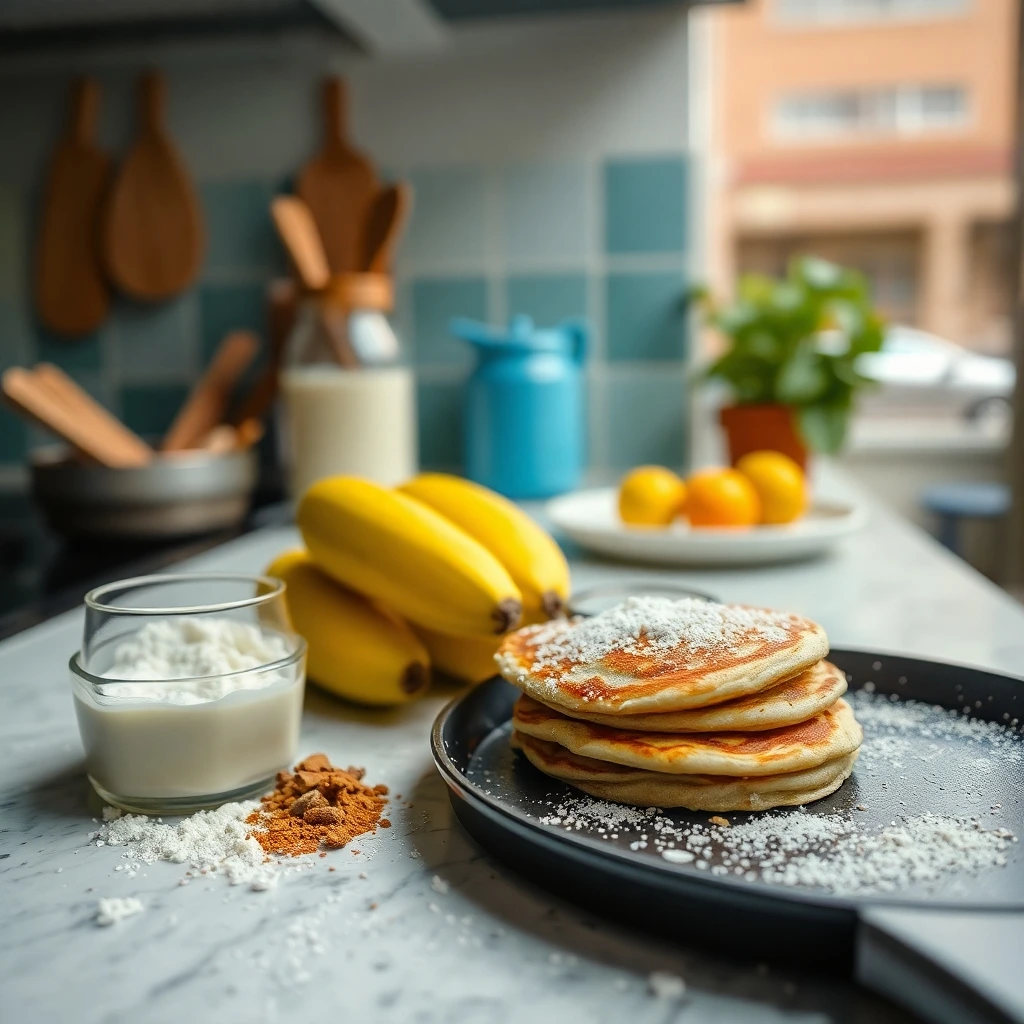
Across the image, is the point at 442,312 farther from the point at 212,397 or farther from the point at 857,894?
the point at 857,894

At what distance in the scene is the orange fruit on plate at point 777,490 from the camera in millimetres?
1246

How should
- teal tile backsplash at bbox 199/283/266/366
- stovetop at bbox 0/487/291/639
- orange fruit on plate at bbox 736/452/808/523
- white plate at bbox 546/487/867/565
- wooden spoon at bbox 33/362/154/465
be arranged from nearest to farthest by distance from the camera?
stovetop at bbox 0/487/291/639, white plate at bbox 546/487/867/565, orange fruit on plate at bbox 736/452/808/523, wooden spoon at bbox 33/362/154/465, teal tile backsplash at bbox 199/283/266/366

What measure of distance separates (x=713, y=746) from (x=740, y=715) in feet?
0.08

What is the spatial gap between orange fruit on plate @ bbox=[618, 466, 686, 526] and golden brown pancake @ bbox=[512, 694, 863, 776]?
27.1 inches

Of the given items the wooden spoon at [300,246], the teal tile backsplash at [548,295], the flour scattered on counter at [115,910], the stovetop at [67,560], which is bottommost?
the stovetop at [67,560]

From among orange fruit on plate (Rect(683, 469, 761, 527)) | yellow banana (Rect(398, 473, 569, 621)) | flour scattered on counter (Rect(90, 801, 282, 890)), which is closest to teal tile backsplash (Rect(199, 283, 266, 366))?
orange fruit on plate (Rect(683, 469, 761, 527))

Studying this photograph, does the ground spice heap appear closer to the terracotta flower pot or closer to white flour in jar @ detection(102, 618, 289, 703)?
white flour in jar @ detection(102, 618, 289, 703)

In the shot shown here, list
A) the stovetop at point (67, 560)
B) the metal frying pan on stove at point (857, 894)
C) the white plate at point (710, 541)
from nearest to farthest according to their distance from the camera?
the metal frying pan on stove at point (857, 894)
the stovetop at point (67, 560)
the white plate at point (710, 541)

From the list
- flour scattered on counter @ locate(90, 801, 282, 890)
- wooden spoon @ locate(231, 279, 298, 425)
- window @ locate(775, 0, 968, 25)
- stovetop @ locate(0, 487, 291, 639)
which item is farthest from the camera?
window @ locate(775, 0, 968, 25)

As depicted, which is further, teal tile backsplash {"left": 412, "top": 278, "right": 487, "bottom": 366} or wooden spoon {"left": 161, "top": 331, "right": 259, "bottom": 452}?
teal tile backsplash {"left": 412, "top": 278, "right": 487, "bottom": 366}

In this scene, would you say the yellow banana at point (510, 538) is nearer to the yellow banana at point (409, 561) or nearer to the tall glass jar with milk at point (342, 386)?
the yellow banana at point (409, 561)

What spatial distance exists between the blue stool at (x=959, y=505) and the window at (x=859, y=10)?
4055mm

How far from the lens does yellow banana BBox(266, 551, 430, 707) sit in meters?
0.70

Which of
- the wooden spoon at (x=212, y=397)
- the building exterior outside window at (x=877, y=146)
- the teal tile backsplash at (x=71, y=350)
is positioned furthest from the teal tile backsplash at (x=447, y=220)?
the building exterior outside window at (x=877, y=146)
